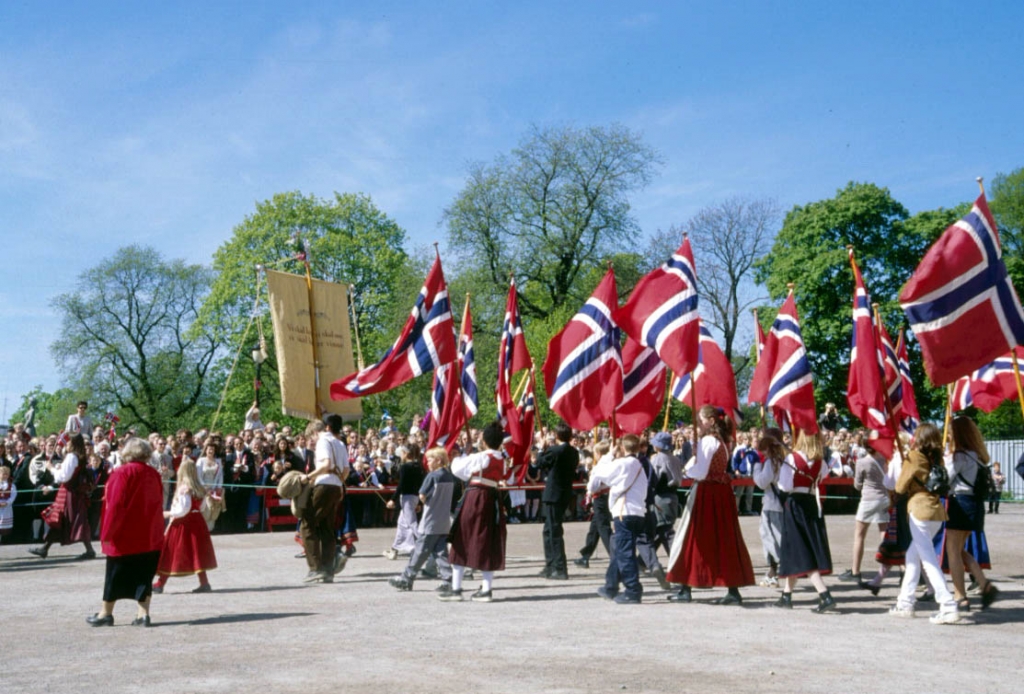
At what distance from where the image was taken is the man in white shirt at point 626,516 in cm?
1134

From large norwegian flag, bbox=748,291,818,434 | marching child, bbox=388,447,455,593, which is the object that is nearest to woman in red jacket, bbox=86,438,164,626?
marching child, bbox=388,447,455,593

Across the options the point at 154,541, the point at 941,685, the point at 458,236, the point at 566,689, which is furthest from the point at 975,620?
the point at 458,236

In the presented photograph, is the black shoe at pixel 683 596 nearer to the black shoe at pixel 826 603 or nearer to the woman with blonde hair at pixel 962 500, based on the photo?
the black shoe at pixel 826 603

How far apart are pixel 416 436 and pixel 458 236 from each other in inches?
1073

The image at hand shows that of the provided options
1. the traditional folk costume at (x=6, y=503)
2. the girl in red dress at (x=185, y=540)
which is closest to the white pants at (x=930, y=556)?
the girl in red dress at (x=185, y=540)

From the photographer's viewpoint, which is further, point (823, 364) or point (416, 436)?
point (823, 364)

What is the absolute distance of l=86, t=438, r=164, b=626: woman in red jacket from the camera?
9.90 m

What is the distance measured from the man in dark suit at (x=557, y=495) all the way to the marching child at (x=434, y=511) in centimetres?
162

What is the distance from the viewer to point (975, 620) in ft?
33.1

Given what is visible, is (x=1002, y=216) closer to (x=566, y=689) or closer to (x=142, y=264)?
(x=142, y=264)

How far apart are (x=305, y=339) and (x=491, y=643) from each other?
1114 centimetres

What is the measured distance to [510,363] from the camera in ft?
59.3

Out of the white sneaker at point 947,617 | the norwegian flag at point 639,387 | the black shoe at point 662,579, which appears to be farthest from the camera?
the norwegian flag at point 639,387

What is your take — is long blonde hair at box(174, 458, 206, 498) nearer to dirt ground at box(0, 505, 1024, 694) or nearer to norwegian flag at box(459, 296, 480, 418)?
dirt ground at box(0, 505, 1024, 694)
